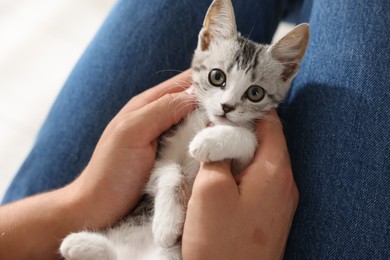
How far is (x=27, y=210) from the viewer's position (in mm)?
1046

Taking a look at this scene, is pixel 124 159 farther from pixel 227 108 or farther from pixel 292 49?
pixel 292 49

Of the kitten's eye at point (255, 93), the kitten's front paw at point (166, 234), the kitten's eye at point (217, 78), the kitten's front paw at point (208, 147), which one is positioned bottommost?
the kitten's front paw at point (166, 234)

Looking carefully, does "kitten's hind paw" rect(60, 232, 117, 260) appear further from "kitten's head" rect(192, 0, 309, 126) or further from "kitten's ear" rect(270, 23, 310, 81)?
"kitten's ear" rect(270, 23, 310, 81)

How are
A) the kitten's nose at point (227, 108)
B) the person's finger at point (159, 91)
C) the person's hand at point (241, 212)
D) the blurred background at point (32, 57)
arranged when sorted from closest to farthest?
the person's hand at point (241, 212) < the kitten's nose at point (227, 108) < the person's finger at point (159, 91) < the blurred background at point (32, 57)

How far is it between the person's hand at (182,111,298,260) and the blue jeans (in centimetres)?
9

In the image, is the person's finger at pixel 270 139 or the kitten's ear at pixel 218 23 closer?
the person's finger at pixel 270 139

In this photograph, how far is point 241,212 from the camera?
844 millimetres

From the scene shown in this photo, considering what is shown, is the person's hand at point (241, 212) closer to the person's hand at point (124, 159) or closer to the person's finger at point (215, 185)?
the person's finger at point (215, 185)

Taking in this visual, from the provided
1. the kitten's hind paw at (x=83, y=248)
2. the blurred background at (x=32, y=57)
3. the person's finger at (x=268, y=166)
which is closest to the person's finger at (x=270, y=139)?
the person's finger at (x=268, y=166)

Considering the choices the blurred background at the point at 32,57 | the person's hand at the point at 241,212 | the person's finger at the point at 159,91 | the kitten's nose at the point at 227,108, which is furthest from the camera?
the blurred background at the point at 32,57

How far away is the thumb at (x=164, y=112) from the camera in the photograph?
1009 millimetres

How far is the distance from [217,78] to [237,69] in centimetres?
6

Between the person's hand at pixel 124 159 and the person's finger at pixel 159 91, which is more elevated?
the person's finger at pixel 159 91

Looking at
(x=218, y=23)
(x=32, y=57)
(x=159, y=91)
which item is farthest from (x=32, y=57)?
(x=218, y=23)
